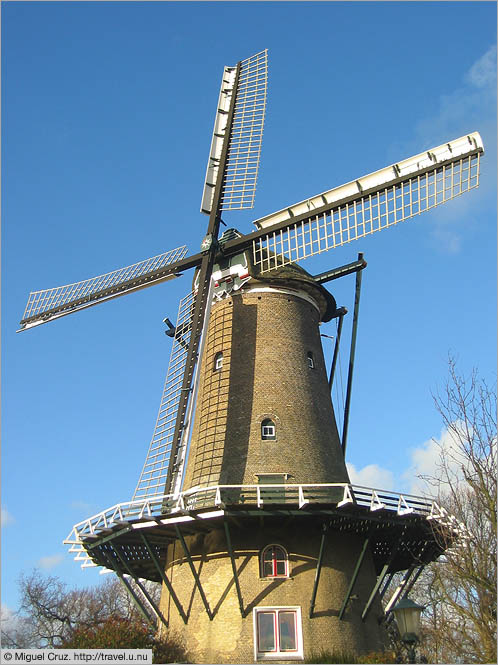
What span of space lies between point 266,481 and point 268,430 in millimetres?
1452

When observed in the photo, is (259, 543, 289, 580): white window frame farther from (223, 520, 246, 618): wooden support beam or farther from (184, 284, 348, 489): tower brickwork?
(184, 284, 348, 489): tower brickwork

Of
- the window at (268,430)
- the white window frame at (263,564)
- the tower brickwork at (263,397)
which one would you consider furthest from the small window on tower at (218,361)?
the white window frame at (263,564)

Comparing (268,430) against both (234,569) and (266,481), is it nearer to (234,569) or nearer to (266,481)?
(266,481)

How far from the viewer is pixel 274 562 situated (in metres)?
15.9

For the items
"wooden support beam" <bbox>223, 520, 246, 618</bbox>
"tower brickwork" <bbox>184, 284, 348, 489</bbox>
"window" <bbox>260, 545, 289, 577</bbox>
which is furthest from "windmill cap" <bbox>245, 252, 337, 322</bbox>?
"window" <bbox>260, 545, 289, 577</bbox>

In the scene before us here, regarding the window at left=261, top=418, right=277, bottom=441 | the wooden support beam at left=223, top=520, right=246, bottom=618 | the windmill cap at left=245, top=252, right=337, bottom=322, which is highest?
the windmill cap at left=245, top=252, right=337, bottom=322

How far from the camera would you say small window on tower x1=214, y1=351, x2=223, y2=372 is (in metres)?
19.1

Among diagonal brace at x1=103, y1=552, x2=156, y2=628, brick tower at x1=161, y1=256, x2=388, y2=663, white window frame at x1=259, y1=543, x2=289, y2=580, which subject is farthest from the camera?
diagonal brace at x1=103, y1=552, x2=156, y2=628

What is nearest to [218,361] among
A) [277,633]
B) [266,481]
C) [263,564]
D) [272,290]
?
[272,290]

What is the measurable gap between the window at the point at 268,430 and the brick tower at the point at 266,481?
0.03 m

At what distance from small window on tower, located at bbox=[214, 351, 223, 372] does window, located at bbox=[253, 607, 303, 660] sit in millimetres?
6604

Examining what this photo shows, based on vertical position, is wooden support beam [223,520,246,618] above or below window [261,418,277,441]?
below

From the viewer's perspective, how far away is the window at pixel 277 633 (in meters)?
14.9

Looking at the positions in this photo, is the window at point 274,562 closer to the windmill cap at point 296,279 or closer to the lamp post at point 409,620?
the lamp post at point 409,620
